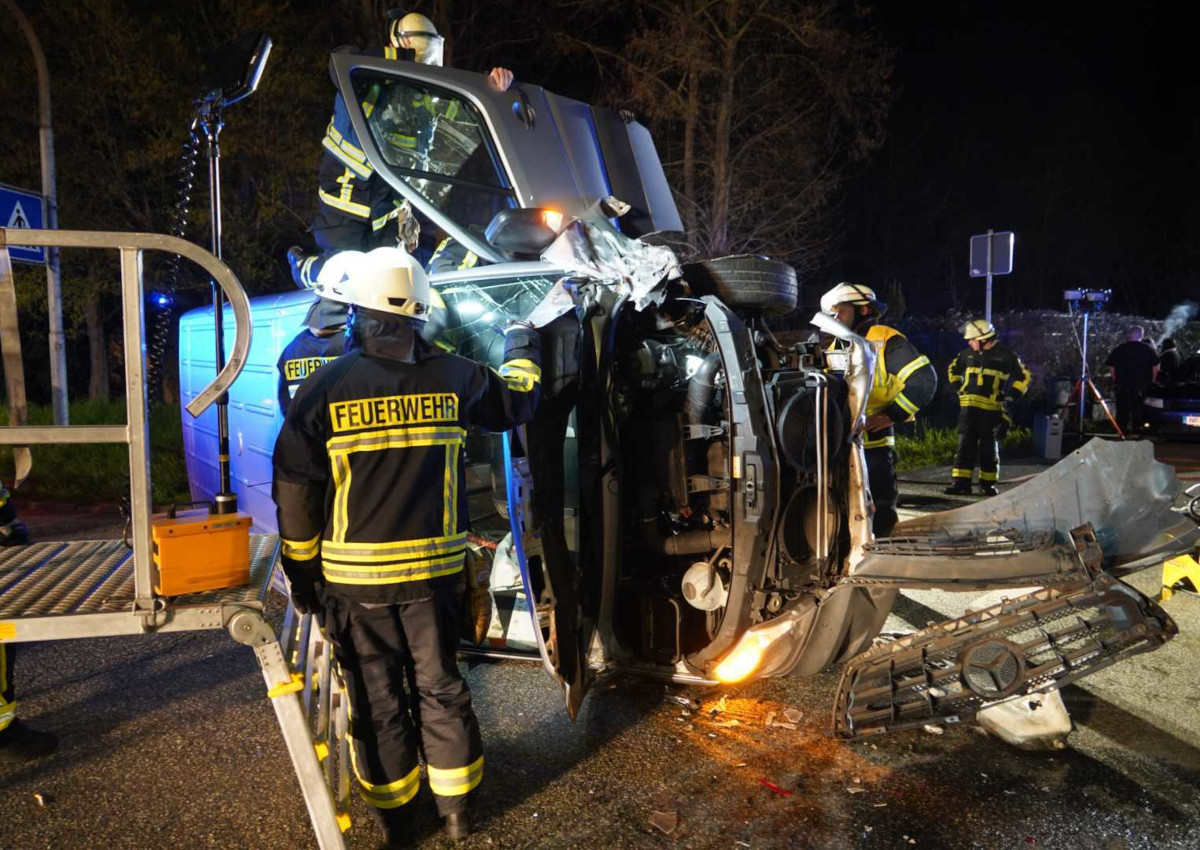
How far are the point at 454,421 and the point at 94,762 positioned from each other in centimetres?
196

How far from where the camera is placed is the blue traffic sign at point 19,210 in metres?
6.90

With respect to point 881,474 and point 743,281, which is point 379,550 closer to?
point 743,281

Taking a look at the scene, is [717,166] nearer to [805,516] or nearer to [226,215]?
[226,215]

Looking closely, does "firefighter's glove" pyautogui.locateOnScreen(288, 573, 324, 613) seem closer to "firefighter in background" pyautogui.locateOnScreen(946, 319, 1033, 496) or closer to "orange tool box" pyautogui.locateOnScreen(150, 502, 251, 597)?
"orange tool box" pyautogui.locateOnScreen(150, 502, 251, 597)

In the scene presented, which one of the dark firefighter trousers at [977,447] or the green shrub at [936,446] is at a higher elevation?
the dark firefighter trousers at [977,447]

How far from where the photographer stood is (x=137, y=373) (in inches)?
96.1

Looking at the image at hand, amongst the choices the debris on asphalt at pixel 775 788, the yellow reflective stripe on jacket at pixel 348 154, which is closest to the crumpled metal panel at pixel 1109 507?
the debris on asphalt at pixel 775 788

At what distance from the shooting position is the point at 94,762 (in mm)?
3340

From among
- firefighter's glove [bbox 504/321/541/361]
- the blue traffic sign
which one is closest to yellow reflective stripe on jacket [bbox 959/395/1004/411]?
firefighter's glove [bbox 504/321/541/361]

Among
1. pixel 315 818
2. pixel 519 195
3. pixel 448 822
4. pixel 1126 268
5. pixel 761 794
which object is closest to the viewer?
pixel 315 818

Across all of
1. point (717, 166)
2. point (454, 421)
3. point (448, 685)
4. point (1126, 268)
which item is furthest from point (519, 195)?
point (1126, 268)

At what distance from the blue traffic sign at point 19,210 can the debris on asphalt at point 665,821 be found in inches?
246

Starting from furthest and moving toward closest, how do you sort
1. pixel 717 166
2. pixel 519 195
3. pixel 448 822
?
pixel 717 166, pixel 519 195, pixel 448 822

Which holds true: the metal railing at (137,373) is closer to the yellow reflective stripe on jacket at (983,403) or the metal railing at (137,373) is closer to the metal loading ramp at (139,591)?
the metal loading ramp at (139,591)
